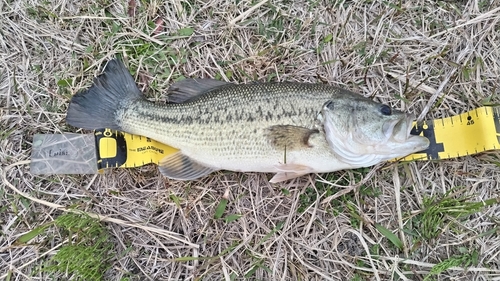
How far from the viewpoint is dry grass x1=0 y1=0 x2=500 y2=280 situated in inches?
132

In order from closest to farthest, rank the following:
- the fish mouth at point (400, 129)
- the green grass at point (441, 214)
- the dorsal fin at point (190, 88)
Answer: the fish mouth at point (400, 129) → the green grass at point (441, 214) → the dorsal fin at point (190, 88)

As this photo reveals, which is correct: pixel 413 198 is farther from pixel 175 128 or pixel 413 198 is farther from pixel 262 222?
pixel 175 128

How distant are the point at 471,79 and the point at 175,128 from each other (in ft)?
8.70

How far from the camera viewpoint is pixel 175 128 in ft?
10.7

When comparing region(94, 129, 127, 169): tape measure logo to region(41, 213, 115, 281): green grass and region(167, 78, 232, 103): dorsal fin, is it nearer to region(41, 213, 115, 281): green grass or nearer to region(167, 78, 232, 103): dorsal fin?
region(41, 213, 115, 281): green grass

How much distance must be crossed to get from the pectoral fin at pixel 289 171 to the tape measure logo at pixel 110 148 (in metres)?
1.35

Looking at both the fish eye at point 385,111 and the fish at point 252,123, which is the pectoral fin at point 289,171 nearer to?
the fish at point 252,123

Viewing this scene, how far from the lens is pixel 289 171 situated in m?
3.17

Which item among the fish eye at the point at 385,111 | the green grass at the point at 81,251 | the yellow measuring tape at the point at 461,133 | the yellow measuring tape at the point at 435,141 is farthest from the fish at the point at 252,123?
the green grass at the point at 81,251

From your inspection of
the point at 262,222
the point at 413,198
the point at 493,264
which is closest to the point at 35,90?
the point at 262,222

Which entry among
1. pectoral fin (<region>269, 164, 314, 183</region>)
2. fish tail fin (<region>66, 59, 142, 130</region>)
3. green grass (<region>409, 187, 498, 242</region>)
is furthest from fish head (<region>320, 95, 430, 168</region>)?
fish tail fin (<region>66, 59, 142, 130</region>)

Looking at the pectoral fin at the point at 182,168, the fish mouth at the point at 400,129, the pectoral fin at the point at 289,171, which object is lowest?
the pectoral fin at the point at 289,171

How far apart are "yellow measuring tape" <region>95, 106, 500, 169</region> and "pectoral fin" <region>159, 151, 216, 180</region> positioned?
0.16m

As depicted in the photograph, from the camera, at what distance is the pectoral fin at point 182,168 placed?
10.9ft
